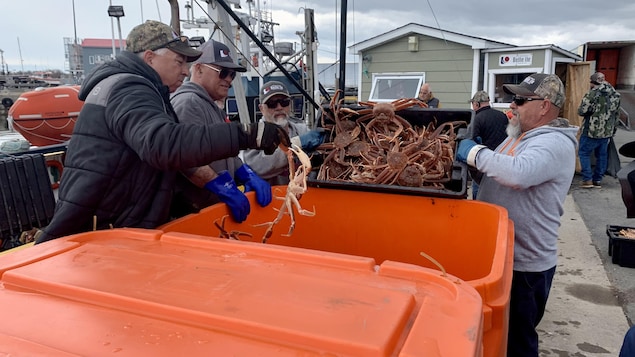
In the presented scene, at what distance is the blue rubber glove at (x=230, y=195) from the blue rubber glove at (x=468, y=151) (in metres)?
1.27

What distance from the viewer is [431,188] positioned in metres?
2.65

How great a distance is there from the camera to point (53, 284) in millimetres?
1281

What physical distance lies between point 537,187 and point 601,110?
23.7 feet

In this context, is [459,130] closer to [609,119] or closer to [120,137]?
[120,137]

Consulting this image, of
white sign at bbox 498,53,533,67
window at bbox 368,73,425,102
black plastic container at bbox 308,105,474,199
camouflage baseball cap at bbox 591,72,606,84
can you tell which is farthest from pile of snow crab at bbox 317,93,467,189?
window at bbox 368,73,425,102

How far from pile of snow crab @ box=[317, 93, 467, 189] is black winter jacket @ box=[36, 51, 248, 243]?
1212mm

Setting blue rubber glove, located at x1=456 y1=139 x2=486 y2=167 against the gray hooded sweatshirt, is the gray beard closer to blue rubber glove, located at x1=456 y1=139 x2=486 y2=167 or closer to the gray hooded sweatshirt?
the gray hooded sweatshirt

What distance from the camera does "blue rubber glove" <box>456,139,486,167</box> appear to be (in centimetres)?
254

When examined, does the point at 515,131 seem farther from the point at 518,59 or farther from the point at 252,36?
the point at 518,59

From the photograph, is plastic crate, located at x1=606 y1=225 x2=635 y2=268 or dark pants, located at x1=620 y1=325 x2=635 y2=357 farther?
plastic crate, located at x1=606 y1=225 x2=635 y2=268

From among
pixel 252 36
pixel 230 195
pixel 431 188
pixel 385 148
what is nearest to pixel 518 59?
pixel 252 36

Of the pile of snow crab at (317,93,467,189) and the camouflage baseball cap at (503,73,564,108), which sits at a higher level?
the camouflage baseball cap at (503,73,564,108)

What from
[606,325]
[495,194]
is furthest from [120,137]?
[606,325]

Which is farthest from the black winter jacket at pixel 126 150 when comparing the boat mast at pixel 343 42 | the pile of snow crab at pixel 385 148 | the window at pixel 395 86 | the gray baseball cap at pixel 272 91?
the window at pixel 395 86
